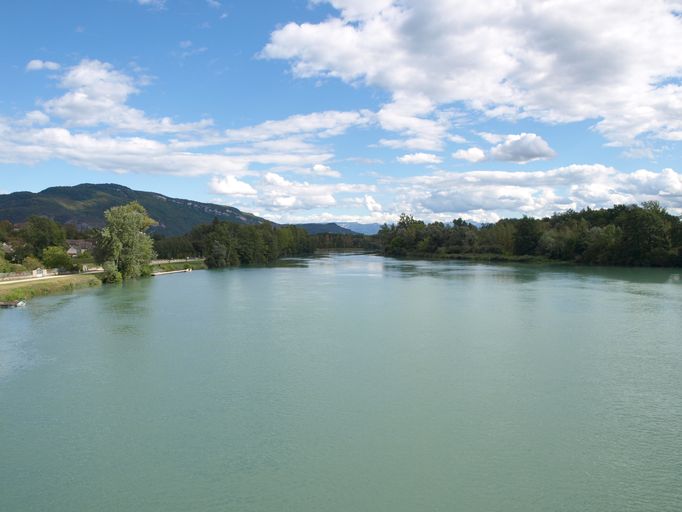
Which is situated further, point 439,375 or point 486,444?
point 439,375

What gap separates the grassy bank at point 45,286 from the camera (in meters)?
32.1

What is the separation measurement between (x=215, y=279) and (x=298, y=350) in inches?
1304

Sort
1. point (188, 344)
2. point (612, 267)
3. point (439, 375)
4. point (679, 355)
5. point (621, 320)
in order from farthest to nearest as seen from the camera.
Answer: point (612, 267) < point (621, 320) < point (188, 344) < point (679, 355) < point (439, 375)

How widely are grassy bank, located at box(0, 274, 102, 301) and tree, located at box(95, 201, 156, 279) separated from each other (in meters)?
2.52

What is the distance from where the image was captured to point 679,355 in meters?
17.8

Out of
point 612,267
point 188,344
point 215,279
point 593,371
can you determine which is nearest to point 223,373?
point 188,344

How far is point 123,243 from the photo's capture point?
46312 millimetres

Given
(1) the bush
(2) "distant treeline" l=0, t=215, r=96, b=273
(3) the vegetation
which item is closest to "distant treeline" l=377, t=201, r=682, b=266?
(3) the vegetation

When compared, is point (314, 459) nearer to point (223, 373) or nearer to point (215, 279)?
point (223, 373)

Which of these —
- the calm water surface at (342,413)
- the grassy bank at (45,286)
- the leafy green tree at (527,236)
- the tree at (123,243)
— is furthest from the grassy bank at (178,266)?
the leafy green tree at (527,236)

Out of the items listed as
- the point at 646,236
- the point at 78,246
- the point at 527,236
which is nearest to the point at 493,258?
the point at 527,236

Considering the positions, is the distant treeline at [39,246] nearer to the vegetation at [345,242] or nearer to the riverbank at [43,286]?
the riverbank at [43,286]

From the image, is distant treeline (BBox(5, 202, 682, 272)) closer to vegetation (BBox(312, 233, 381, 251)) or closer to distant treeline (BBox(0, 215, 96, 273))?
distant treeline (BBox(0, 215, 96, 273))

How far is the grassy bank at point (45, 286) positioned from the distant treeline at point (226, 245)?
2559cm
